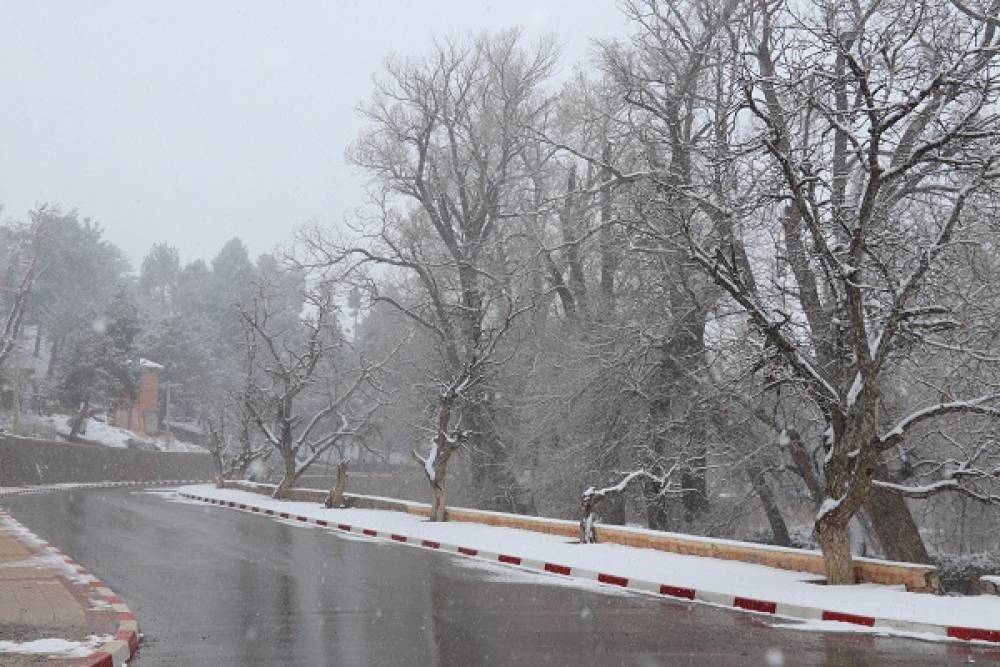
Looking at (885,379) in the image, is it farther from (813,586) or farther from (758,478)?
(813,586)

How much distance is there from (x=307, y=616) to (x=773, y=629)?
468 centimetres

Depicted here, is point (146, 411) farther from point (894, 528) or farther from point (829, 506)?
point (829, 506)

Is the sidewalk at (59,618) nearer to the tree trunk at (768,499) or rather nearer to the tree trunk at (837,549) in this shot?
the tree trunk at (837,549)

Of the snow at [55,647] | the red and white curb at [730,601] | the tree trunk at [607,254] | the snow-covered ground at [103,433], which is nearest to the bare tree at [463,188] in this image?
the tree trunk at [607,254]

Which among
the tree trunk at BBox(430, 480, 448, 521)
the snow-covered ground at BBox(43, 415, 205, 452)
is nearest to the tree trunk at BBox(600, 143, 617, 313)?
the tree trunk at BBox(430, 480, 448, 521)

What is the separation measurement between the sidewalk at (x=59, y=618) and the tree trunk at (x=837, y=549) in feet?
27.6

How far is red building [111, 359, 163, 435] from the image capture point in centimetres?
8231

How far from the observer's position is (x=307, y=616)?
1028cm

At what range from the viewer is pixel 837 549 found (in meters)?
13.0

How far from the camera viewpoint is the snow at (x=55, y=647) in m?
7.52

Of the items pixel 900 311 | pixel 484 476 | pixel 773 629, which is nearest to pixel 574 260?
pixel 484 476

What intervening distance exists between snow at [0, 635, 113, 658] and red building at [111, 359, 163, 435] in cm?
7708

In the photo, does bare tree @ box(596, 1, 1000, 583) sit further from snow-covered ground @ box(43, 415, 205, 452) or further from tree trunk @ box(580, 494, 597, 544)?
snow-covered ground @ box(43, 415, 205, 452)

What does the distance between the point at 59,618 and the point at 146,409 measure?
262 ft
